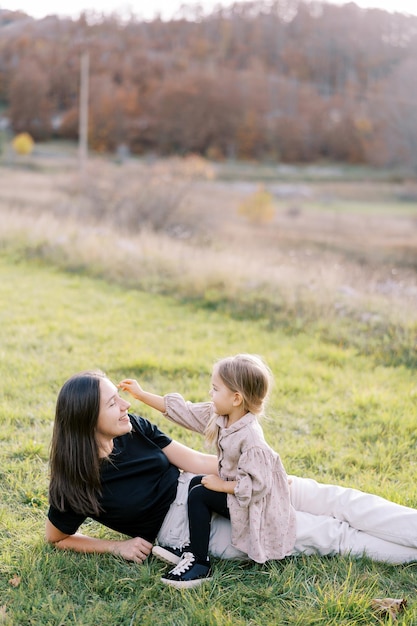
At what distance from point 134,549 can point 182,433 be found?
4.85 feet

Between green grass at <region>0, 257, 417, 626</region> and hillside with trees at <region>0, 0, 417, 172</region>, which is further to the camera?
hillside with trees at <region>0, 0, 417, 172</region>

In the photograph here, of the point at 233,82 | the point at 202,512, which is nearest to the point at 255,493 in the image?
the point at 202,512

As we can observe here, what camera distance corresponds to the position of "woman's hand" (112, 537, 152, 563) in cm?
269

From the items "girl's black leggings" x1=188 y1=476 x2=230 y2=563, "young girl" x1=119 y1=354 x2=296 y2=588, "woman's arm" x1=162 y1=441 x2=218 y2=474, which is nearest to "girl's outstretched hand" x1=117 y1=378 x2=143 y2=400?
"woman's arm" x1=162 y1=441 x2=218 y2=474

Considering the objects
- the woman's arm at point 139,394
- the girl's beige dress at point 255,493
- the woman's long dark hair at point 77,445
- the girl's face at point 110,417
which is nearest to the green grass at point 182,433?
the girl's beige dress at point 255,493

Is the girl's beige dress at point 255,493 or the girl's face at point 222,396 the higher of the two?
the girl's face at point 222,396

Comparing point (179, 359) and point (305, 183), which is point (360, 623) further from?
point (305, 183)

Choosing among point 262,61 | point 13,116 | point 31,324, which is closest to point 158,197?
point 31,324

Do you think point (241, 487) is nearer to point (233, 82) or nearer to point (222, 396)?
point (222, 396)

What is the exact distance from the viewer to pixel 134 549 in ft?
8.84

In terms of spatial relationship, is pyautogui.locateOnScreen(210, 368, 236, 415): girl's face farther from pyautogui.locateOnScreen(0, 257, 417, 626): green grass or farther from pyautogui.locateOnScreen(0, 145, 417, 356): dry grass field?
pyautogui.locateOnScreen(0, 145, 417, 356): dry grass field

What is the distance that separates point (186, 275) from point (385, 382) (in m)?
3.87

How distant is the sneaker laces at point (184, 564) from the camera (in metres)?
2.53

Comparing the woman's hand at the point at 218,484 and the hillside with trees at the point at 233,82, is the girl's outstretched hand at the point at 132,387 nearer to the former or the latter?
the woman's hand at the point at 218,484
